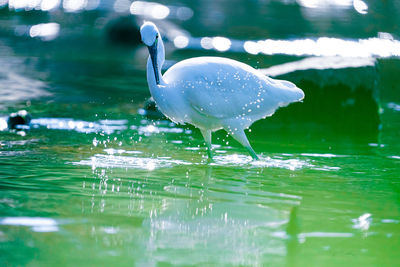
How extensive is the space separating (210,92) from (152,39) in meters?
0.87

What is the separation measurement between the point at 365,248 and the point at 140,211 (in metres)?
1.64

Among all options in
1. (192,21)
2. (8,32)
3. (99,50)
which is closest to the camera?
(99,50)

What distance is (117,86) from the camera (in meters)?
14.8

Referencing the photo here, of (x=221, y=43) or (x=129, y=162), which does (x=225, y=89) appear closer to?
(x=129, y=162)

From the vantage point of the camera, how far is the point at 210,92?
7586mm

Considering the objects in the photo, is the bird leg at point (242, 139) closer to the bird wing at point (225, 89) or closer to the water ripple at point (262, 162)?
the water ripple at point (262, 162)

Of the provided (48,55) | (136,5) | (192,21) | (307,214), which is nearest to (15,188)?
(307,214)

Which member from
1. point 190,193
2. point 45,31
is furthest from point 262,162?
point 45,31

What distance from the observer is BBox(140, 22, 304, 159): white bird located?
7422 millimetres

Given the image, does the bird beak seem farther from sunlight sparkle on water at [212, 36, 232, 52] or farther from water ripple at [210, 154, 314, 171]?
sunlight sparkle on water at [212, 36, 232, 52]

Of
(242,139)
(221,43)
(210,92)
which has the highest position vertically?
(221,43)

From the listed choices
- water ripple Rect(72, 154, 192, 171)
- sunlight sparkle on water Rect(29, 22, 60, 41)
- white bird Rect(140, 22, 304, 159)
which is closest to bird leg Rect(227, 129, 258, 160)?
white bird Rect(140, 22, 304, 159)

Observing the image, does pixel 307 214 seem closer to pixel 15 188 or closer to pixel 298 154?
pixel 15 188

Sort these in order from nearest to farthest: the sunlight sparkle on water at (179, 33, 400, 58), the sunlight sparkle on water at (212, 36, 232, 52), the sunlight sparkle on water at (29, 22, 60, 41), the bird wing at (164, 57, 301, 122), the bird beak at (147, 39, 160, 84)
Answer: the bird beak at (147, 39, 160, 84)
the bird wing at (164, 57, 301, 122)
the sunlight sparkle on water at (179, 33, 400, 58)
the sunlight sparkle on water at (212, 36, 232, 52)
the sunlight sparkle on water at (29, 22, 60, 41)
